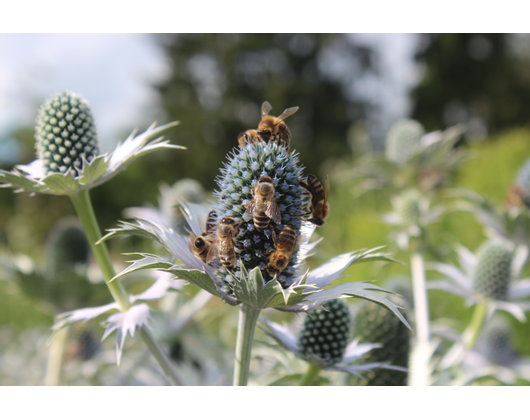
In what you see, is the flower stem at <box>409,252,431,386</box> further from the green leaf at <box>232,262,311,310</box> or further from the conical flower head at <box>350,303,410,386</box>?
the green leaf at <box>232,262,311,310</box>

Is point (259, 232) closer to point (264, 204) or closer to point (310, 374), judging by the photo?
point (264, 204)

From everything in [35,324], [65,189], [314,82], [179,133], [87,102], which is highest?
A: [314,82]

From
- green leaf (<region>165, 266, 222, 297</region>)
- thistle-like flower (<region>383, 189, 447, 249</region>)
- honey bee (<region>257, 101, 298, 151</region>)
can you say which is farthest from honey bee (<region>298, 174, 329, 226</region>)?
thistle-like flower (<region>383, 189, 447, 249</region>)

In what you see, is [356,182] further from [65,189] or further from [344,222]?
[65,189]

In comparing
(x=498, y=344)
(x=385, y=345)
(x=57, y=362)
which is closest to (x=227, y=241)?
(x=385, y=345)

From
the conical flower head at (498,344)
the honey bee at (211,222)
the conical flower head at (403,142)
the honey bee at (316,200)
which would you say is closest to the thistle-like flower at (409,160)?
the conical flower head at (403,142)

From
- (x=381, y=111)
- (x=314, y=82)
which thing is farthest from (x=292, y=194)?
(x=314, y=82)
